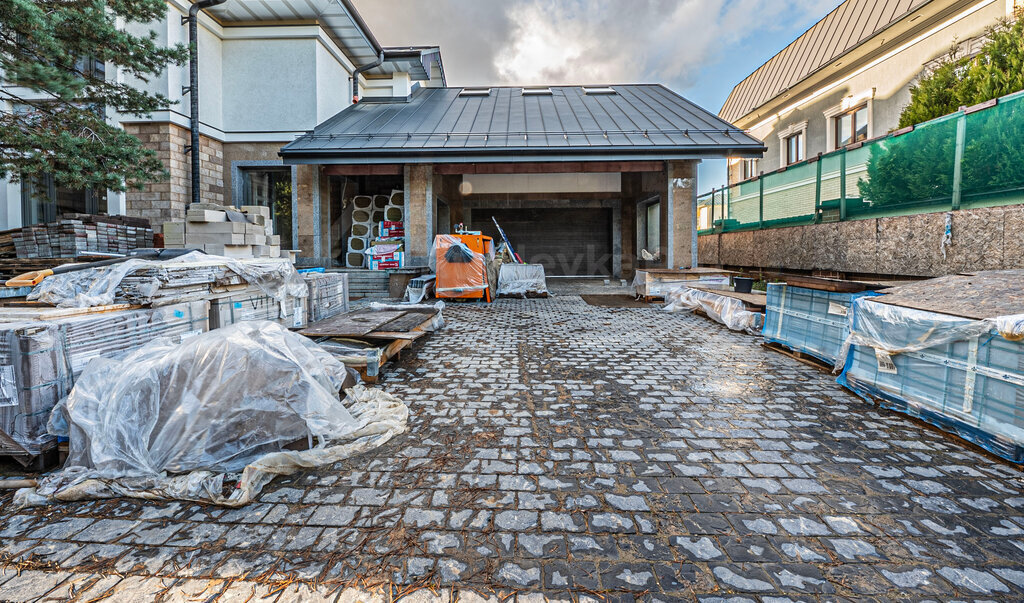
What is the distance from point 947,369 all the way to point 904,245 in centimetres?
565

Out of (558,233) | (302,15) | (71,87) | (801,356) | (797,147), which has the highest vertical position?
(302,15)

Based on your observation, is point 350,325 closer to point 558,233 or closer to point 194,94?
point 194,94

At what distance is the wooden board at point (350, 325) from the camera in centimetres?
518

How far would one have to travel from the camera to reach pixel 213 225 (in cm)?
841

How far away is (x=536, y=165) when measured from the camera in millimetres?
12750

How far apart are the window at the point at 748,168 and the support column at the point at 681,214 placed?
11.0m

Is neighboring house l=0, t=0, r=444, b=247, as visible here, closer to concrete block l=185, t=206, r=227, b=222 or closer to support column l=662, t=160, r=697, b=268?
concrete block l=185, t=206, r=227, b=222

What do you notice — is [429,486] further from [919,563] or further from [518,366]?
[518,366]

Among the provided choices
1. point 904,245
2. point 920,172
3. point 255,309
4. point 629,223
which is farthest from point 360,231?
point 920,172

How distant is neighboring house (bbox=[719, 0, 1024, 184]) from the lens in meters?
12.0

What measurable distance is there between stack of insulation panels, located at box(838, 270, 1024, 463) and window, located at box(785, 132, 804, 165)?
55.7 ft

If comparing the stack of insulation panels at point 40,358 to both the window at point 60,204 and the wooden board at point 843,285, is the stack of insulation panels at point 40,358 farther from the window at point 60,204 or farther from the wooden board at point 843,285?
the window at point 60,204

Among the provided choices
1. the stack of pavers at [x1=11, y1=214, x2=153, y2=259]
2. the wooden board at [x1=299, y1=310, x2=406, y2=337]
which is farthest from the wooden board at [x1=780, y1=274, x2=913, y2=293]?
the stack of pavers at [x1=11, y1=214, x2=153, y2=259]

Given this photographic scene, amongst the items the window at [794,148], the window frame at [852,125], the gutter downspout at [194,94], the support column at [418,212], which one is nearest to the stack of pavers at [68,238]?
the gutter downspout at [194,94]
